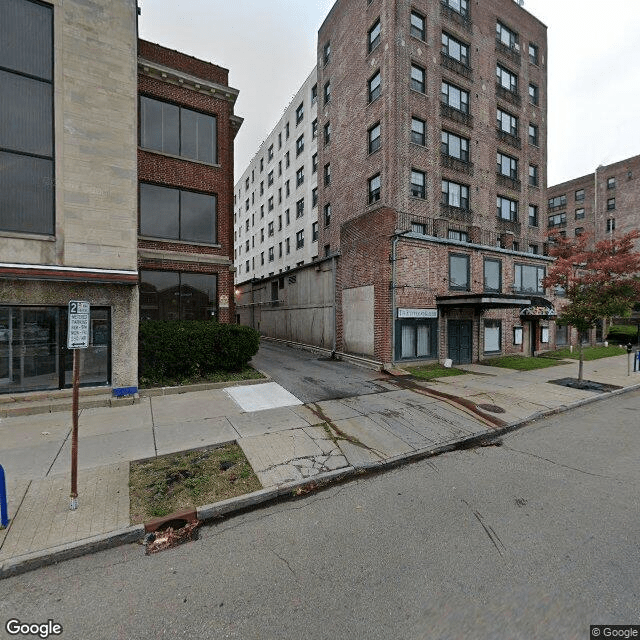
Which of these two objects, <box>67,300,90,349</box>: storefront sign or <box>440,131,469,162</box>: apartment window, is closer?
<box>67,300,90,349</box>: storefront sign

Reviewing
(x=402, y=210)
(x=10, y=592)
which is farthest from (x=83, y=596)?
(x=402, y=210)

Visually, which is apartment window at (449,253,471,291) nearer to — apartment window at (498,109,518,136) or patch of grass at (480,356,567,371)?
patch of grass at (480,356,567,371)

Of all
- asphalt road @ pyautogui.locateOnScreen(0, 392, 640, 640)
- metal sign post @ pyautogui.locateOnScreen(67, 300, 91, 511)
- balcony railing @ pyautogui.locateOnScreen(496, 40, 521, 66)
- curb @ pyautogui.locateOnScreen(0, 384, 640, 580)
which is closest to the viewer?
asphalt road @ pyautogui.locateOnScreen(0, 392, 640, 640)

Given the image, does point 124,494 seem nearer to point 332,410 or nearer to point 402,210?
point 332,410

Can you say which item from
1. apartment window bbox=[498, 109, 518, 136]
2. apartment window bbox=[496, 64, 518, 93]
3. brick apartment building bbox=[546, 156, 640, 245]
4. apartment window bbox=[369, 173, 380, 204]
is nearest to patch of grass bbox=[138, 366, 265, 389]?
apartment window bbox=[369, 173, 380, 204]

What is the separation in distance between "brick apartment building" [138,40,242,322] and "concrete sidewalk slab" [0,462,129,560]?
8389 millimetres

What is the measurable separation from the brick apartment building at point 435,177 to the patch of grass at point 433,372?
2.53ft

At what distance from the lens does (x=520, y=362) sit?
17.9 meters

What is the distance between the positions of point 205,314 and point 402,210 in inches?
460

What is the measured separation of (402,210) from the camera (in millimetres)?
17594

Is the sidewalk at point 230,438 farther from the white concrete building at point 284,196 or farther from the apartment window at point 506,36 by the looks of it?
the apartment window at point 506,36

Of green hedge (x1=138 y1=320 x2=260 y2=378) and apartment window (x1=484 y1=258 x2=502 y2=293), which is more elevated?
→ apartment window (x1=484 y1=258 x2=502 y2=293)

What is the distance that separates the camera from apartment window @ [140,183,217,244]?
507 inches

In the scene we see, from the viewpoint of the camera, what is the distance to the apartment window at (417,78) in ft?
60.2
